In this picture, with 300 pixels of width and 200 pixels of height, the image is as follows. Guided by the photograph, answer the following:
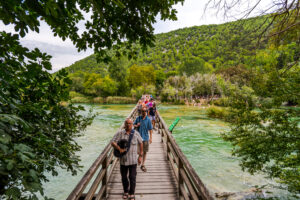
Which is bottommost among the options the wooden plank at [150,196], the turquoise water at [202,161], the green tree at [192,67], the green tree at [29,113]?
the turquoise water at [202,161]

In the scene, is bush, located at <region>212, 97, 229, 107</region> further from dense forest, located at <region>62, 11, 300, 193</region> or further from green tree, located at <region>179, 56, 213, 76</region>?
green tree, located at <region>179, 56, 213, 76</region>

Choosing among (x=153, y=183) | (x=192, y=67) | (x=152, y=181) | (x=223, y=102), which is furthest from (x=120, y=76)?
(x=153, y=183)

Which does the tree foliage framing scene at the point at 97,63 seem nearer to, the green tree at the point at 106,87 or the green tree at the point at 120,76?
the green tree at the point at 106,87

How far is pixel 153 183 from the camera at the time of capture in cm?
433

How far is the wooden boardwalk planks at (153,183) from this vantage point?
3787 millimetres

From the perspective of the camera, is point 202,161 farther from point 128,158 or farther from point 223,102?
point 128,158

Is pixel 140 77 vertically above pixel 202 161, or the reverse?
pixel 140 77

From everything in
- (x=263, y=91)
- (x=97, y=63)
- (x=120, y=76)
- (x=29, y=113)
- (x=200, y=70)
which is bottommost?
(x=29, y=113)

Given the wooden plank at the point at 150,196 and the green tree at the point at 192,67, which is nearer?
the wooden plank at the point at 150,196

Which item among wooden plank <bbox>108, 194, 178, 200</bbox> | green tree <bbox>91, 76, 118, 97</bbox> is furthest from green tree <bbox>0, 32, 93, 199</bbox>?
green tree <bbox>91, 76, 118, 97</bbox>

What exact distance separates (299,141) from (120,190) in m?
4.07

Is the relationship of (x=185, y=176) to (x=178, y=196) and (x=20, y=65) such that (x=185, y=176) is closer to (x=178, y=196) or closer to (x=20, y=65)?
(x=178, y=196)

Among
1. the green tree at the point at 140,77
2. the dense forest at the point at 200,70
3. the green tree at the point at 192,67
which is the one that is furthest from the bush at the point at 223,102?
the green tree at the point at 192,67

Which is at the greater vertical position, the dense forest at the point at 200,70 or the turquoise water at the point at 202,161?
the dense forest at the point at 200,70
